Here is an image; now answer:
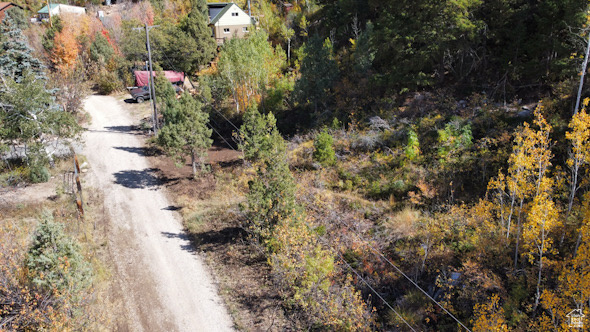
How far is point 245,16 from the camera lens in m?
47.5

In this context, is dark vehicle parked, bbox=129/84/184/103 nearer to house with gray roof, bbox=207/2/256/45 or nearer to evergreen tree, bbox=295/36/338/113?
house with gray roof, bbox=207/2/256/45

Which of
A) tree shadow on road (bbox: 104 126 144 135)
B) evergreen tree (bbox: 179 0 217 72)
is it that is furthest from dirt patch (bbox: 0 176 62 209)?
evergreen tree (bbox: 179 0 217 72)

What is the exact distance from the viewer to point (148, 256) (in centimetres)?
1812

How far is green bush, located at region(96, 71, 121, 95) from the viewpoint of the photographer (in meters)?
41.8

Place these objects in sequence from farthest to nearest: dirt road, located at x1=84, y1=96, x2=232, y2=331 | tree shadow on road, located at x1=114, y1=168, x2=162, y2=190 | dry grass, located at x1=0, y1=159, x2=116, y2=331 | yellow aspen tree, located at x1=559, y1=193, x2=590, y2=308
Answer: tree shadow on road, located at x1=114, y1=168, x2=162, y2=190 < dirt road, located at x1=84, y1=96, x2=232, y2=331 < dry grass, located at x1=0, y1=159, x2=116, y2=331 < yellow aspen tree, located at x1=559, y1=193, x2=590, y2=308

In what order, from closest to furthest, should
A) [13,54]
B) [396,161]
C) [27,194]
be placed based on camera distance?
[27,194] → [396,161] → [13,54]

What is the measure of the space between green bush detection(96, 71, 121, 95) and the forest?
3.80 m

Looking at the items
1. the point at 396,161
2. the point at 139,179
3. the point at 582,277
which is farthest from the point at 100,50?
the point at 582,277

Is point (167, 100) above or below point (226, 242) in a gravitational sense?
above

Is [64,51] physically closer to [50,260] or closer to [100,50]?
[100,50]

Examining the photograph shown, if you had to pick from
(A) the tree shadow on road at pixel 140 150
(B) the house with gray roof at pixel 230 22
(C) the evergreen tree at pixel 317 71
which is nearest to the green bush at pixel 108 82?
(B) the house with gray roof at pixel 230 22

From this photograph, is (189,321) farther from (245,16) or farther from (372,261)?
(245,16)

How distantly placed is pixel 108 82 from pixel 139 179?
22.4m

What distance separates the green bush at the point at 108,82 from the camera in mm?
41812
